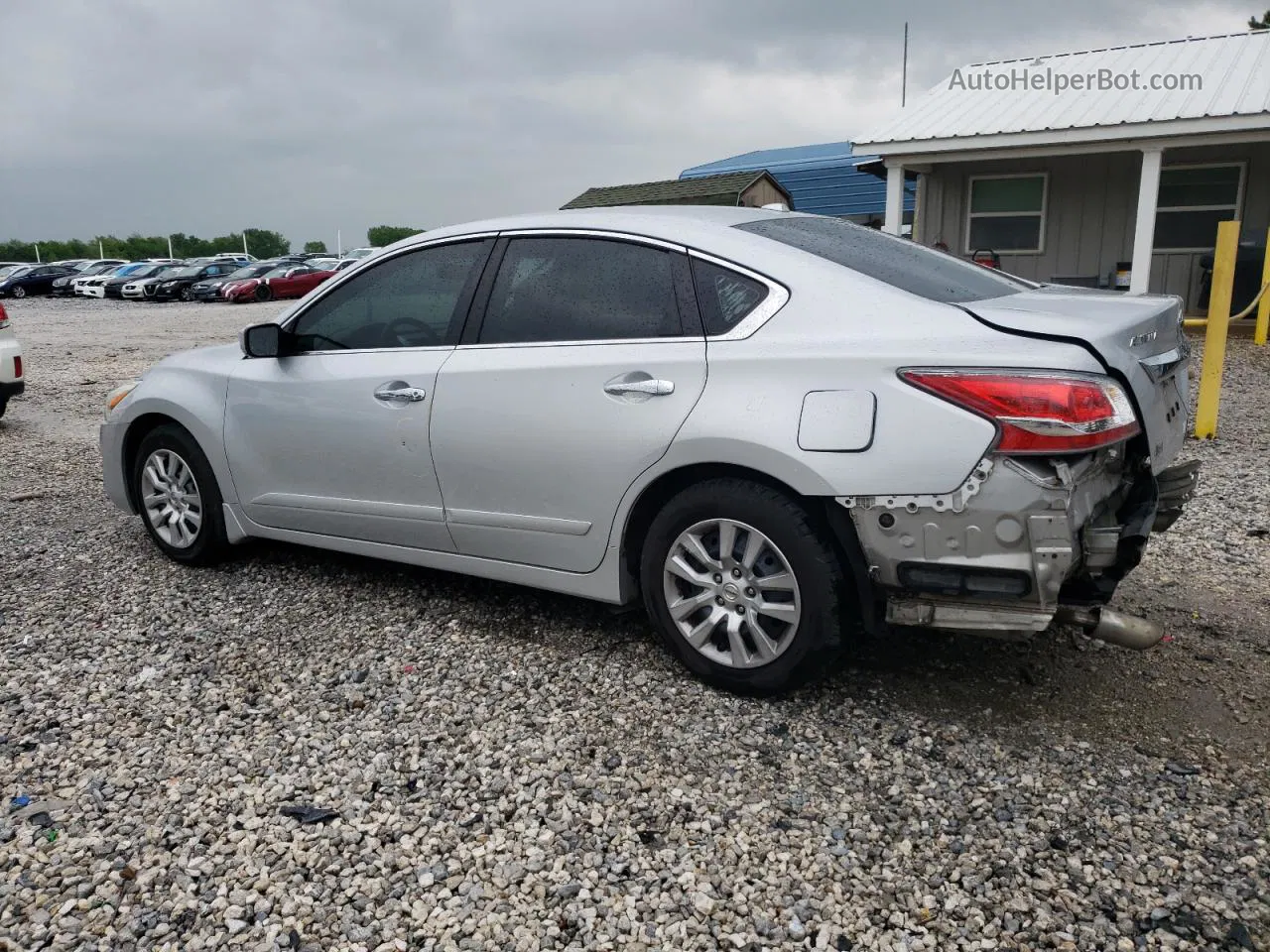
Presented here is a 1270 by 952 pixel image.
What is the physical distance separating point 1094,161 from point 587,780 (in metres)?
15.6

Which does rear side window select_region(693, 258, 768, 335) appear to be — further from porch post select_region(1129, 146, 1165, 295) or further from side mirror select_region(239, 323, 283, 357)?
porch post select_region(1129, 146, 1165, 295)

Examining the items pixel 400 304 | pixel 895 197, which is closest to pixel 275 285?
pixel 895 197

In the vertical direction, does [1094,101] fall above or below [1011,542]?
above

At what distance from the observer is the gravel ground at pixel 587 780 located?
2.43m

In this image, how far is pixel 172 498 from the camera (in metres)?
4.93

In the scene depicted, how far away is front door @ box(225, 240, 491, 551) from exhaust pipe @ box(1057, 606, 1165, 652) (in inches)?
87.4

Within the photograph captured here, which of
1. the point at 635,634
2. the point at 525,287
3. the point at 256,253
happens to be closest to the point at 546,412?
the point at 525,287

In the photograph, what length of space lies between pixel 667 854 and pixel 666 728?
660 mm

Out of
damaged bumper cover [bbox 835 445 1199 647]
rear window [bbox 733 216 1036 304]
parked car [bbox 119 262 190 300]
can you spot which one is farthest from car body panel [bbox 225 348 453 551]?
parked car [bbox 119 262 190 300]

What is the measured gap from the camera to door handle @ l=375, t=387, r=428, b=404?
3.91m

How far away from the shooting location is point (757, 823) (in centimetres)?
277

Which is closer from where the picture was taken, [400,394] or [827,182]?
[400,394]

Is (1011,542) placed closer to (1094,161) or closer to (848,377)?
(848,377)

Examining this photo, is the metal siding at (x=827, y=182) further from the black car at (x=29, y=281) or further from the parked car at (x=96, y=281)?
the black car at (x=29, y=281)
